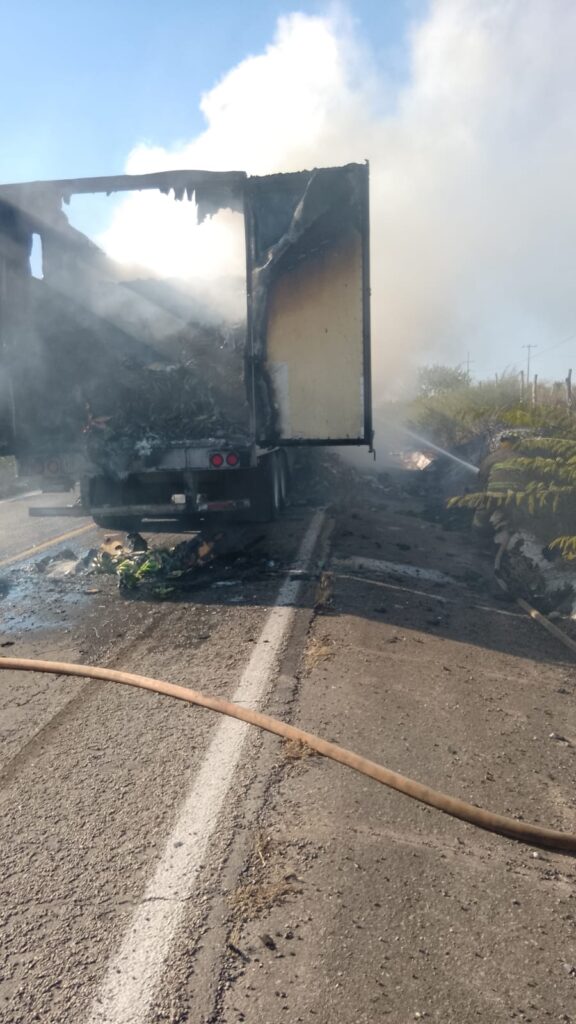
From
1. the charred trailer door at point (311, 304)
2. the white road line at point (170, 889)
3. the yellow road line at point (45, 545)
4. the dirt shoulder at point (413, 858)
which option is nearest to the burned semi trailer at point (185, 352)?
the charred trailer door at point (311, 304)

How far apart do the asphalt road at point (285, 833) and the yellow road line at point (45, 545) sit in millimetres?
3062

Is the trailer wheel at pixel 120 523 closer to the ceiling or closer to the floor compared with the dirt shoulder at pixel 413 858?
closer to the ceiling

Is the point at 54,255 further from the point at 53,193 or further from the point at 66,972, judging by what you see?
the point at 66,972

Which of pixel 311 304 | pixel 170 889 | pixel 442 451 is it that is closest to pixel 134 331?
pixel 311 304

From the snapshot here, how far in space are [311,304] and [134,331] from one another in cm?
319

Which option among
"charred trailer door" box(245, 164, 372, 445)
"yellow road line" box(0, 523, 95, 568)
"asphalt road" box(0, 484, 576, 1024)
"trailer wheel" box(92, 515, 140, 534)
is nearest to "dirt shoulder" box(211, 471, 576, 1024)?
"asphalt road" box(0, 484, 576, 1024)

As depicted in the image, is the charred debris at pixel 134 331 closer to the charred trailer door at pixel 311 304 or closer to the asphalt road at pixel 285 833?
the charred trailer door at pixel 311 304

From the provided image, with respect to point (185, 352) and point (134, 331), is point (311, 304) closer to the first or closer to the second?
point (185, 352)

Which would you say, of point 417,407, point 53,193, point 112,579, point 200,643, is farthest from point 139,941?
point 417,407

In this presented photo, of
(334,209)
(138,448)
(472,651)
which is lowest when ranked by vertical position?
Answer: (472,651)

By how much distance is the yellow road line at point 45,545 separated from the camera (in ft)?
29.7

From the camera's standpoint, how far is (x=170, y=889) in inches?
109

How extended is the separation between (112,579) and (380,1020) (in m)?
6.07

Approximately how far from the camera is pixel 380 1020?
2193 millimetres
